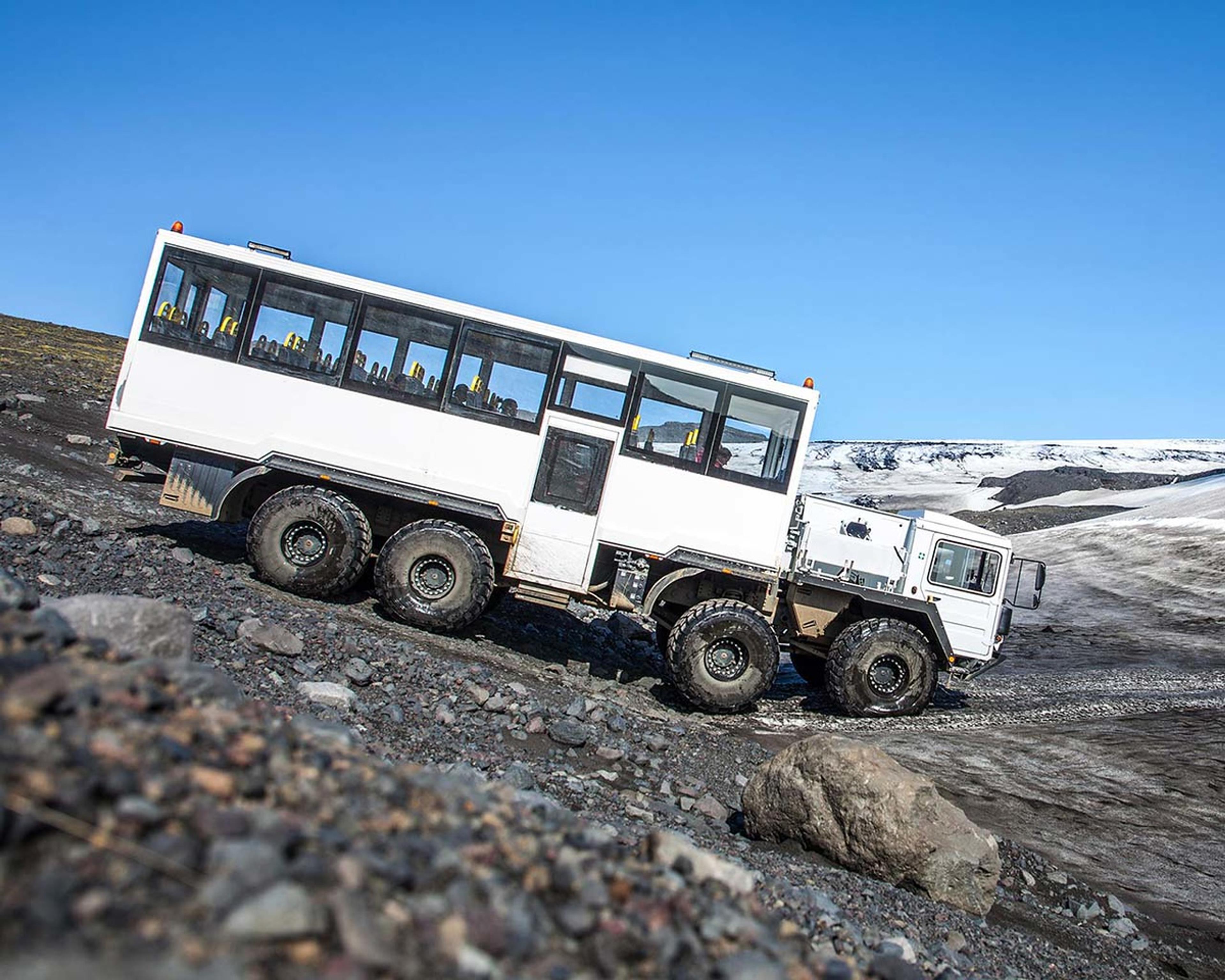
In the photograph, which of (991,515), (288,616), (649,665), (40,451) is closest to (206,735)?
(288,616)

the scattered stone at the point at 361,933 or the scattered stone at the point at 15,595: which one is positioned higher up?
the scattered stone at the point at 15,595

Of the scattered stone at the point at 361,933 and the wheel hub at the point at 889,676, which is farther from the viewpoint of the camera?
the wheel hub at the point at 889,676

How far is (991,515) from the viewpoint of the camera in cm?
4022

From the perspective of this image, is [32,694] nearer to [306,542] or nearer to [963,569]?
[306,542]

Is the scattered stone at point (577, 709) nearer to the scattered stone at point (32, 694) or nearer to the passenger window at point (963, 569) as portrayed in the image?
the passenger window at point (963, 569)

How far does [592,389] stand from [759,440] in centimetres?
233

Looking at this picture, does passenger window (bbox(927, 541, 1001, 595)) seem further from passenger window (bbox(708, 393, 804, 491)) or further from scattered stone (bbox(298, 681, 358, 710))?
scattered stone (bbox(298, 681, 358, 710))

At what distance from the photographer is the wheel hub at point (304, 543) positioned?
1170 cm

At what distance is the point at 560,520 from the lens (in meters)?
12.1

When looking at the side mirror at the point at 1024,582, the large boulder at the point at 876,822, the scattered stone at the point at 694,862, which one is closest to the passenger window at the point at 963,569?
the side mirror at the point at 1024,582

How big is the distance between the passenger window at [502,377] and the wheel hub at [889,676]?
586cm

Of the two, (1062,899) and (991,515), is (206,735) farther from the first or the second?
(991,515)

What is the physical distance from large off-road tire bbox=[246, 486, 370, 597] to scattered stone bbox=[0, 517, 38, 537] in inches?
92.6

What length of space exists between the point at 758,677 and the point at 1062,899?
4813 mm
